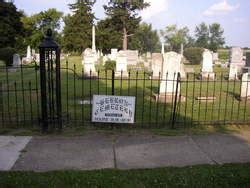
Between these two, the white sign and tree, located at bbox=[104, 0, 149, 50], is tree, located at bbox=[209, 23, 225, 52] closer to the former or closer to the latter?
tree, located at bbox=[104, 0, 149, 50]

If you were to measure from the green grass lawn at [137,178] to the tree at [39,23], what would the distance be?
62355mm

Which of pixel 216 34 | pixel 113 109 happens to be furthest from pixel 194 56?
pixel 216 34

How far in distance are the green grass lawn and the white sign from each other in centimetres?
220

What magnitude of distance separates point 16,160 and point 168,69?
734 cm

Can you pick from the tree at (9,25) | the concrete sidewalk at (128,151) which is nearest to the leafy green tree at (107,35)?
the tree at (9,25)

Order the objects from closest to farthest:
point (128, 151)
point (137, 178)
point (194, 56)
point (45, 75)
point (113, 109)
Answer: point (137, 178)
point (128, 151)
point (45, 75)
point (113, 109)
point (194, 56)

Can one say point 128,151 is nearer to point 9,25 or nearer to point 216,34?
point 9,25

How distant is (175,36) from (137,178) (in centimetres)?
8146

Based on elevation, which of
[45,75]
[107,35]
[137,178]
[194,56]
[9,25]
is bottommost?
[137,178]

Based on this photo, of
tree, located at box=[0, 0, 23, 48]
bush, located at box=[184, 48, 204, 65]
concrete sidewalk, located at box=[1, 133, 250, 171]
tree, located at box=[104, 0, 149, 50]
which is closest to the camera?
concrete sidewalk, located at box=[1, 133, 250, 171]

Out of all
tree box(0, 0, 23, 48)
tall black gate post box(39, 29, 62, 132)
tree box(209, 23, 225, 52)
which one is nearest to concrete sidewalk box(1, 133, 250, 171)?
tall black gate post box(39, 29, 62, 132)

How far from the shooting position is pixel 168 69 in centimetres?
1107

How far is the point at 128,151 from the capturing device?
5.20 meters

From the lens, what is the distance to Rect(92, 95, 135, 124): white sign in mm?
6391
